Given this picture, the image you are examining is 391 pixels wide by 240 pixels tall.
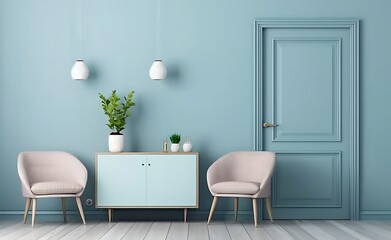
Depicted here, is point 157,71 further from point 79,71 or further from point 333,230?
point 333,230

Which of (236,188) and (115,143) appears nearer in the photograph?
(236,188)

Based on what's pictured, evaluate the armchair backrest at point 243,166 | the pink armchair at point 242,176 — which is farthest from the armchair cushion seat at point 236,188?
the armchair backrest at point 243,166

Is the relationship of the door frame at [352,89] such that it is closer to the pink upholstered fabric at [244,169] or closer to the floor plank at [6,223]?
the pink upholstered fabric at [244,169]

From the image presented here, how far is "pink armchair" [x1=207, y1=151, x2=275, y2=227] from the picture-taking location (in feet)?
19.4

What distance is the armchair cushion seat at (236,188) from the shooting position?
5895mm

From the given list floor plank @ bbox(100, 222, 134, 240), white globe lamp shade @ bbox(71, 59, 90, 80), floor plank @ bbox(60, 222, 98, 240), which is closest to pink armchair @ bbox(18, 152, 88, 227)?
floor plank @ bbox(60, 222, 98, 240)

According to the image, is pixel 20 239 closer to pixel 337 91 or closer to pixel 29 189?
pixel 29 189

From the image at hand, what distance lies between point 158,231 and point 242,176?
1.06 metres

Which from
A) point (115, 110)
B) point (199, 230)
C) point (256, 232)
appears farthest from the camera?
point (115, 110)

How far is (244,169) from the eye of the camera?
6.30m

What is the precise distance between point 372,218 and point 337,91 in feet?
4.20

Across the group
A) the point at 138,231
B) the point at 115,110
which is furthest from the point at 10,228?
the point at 115,110

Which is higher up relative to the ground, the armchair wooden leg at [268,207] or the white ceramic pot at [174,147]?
the white ceramic pot at [174,147]

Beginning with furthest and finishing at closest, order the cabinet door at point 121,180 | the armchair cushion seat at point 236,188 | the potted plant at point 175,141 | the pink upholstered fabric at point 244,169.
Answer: the potted plant at point 175,141 < the cabinet door at point 121,180 < the pink upholstered fabric at point 244,169 < the armchair cushion seat at point 236,188
